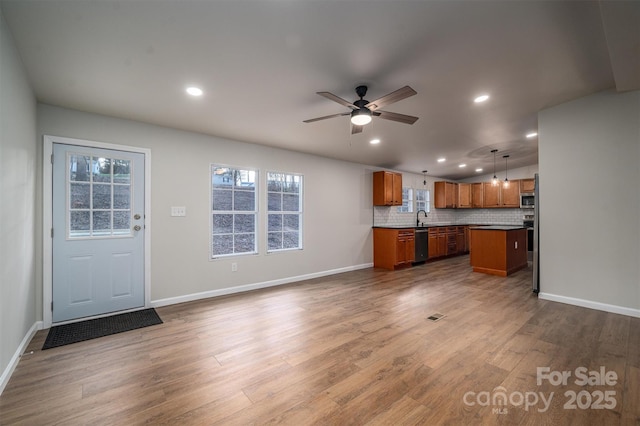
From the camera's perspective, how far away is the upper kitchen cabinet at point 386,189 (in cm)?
648

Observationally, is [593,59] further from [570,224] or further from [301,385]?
[301,385]

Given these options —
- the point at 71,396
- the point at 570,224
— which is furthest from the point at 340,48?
the point at 570,224

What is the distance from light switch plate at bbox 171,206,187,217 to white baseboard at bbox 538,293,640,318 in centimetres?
519

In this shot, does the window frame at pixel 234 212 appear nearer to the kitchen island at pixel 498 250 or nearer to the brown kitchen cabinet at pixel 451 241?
the kitchen island at pixel 498 250

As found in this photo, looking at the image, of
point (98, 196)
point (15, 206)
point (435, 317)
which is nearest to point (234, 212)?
point (98, 196)

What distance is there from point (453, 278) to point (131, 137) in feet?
18.7

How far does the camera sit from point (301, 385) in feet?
6.40

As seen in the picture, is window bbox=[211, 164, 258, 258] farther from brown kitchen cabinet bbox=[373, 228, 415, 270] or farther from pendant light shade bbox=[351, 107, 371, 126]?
brown kitchen cabinet bbox=[373, 228, 415, 270]

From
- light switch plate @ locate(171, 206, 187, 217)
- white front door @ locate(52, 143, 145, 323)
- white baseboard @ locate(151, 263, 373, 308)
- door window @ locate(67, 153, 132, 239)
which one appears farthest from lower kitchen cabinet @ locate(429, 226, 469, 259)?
door window @ locate(67, 153, 132, 239)

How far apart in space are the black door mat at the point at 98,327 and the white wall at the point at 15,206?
21 cm

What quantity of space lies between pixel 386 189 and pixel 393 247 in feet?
4.55

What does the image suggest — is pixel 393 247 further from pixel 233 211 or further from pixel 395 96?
pixel 395 96

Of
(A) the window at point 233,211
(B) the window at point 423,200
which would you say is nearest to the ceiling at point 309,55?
(A) the window at point 233,211

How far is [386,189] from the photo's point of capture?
21.3 feet
